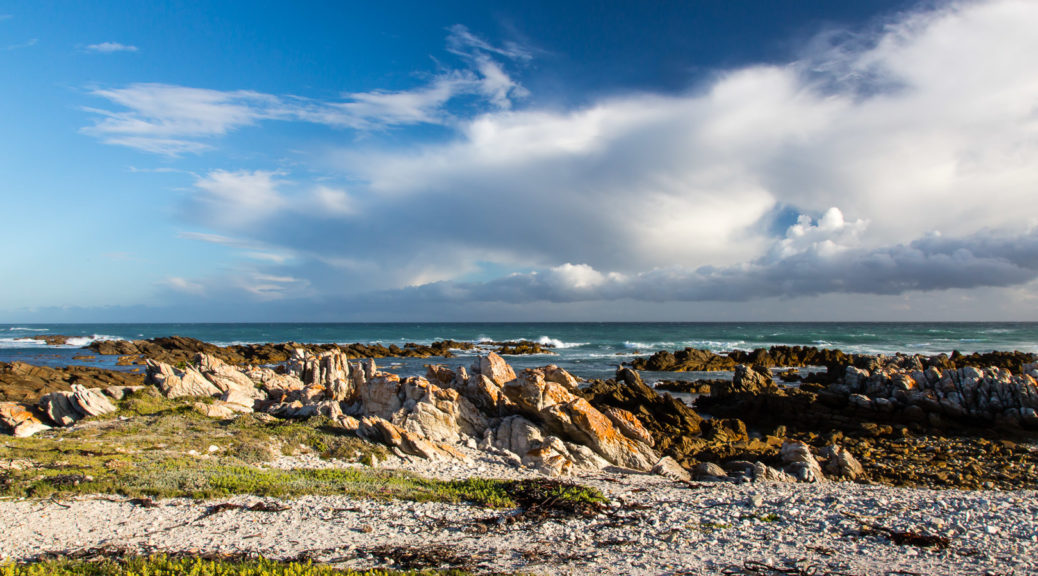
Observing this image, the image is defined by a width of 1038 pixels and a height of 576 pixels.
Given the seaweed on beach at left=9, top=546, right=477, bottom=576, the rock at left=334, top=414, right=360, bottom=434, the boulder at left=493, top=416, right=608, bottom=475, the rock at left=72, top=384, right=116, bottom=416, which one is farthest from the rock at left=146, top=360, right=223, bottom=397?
the seaweed on beach at left=9, top=546, right=477, bottom=576

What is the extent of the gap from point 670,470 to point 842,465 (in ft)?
18.9

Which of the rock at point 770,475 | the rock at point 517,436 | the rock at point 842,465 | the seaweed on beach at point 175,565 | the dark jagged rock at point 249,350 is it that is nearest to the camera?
the seaweed on beach at point 175,565

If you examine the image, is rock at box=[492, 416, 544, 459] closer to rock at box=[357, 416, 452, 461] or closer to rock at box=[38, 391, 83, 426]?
rock at box=[357, 416, 452, 461]

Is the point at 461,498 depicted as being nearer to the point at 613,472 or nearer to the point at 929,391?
the point at 613,472

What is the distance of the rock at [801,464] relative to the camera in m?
16.1

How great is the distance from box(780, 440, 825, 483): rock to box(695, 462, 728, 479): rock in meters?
1.99

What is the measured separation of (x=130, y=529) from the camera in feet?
31.8

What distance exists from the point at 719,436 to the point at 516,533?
1481cm

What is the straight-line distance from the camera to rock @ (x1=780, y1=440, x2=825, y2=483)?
16078mm

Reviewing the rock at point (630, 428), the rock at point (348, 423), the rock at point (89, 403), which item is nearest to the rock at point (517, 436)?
the rock at point (630, 428)

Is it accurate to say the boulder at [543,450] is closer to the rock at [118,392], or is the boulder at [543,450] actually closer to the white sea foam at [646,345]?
the rock at [118,392]

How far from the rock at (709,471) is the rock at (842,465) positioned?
11.9 ft

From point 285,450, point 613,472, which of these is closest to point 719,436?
point 613,472

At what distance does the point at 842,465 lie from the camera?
17.5 metres
